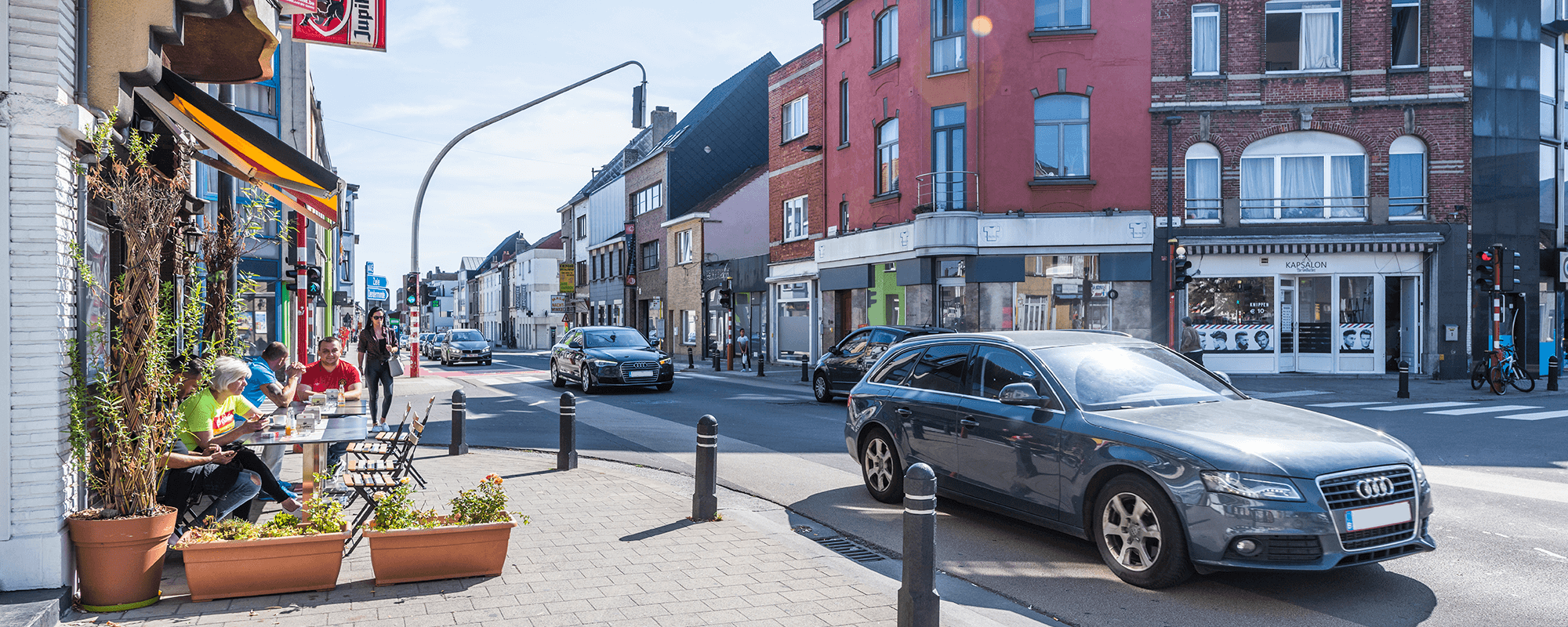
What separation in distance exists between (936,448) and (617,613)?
3.14 metres

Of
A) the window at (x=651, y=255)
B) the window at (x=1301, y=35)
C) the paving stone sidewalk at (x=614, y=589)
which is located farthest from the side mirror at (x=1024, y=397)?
the window at (x=651, y=255)

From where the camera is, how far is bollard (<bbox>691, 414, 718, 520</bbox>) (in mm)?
7027

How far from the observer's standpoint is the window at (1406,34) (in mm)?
22484

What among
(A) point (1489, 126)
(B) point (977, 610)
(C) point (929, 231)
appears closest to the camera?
(B) point (977, 610)

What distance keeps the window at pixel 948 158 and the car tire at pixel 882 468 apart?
54.3 feet

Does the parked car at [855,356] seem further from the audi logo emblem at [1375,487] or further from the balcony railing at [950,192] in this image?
the audi logo emblem at [1375,487]

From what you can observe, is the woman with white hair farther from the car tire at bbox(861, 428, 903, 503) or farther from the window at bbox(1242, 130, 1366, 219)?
the window at bbox(1242, 130, 1366, 219)

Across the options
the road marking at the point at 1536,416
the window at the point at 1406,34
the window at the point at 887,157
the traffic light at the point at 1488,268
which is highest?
the window at the point at 1406,34

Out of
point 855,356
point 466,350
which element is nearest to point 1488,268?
point 855,356

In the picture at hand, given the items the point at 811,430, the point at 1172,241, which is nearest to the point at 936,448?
the point at 811,430

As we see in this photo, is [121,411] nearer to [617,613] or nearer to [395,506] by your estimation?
[395,506]

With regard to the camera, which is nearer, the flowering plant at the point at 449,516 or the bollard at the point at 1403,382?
the flowering plant at the point at 449,516

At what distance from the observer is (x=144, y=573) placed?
4.80 m

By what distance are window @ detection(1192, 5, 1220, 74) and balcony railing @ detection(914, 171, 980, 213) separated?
5.75 m
